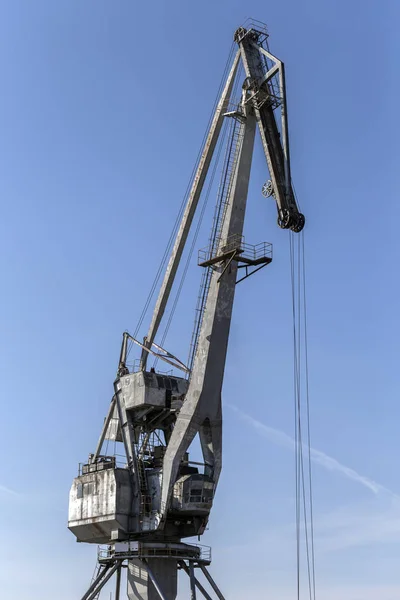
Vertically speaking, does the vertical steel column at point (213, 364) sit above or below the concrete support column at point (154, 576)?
above

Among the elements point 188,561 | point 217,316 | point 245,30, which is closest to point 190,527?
point 188,561

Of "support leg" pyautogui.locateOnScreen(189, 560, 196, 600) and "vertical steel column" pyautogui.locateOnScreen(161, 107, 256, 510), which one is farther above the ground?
"vertical steel column" pyautogui.locateOnScreen(161, 107, 256, 510)

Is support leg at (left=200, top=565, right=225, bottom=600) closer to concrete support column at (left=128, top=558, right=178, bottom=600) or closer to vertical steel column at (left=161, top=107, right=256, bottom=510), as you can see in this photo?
concrete support column at (left=128, top=558, right=178, bottom=600)

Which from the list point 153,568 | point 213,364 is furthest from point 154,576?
point 213,364

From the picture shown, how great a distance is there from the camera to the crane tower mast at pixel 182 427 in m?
46.3

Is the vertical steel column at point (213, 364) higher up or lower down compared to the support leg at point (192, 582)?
higher up

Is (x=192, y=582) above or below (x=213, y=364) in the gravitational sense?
below

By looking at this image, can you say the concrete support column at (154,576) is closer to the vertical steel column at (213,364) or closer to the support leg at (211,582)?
the support leg at (211,582)

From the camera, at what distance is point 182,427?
46250 millimetres

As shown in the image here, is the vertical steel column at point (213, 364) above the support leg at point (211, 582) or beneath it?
above

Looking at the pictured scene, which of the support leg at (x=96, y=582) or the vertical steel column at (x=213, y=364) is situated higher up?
the vertical steel column at (x=213, y=364)

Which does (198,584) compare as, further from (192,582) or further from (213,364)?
(213,364)

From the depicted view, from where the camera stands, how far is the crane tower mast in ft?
152

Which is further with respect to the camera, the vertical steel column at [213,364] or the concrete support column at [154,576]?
the concrete support column at [154,576]
